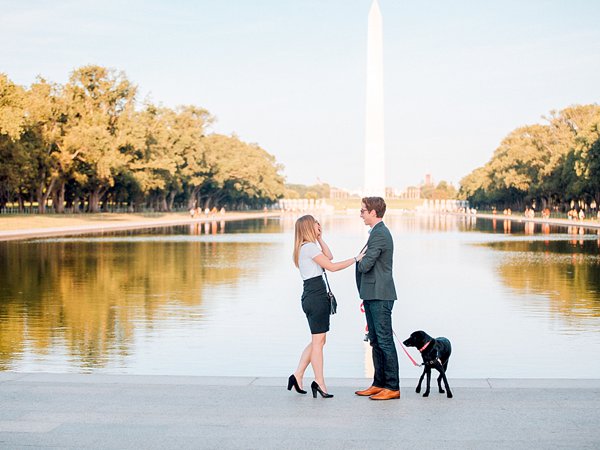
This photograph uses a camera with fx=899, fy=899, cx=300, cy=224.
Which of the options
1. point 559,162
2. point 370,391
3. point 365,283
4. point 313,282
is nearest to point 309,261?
point 313,282

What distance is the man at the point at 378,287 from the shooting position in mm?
8070

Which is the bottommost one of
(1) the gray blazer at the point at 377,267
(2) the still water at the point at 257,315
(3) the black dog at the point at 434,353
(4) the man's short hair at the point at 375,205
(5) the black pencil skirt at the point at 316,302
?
(2) the still water at the point at 257,315

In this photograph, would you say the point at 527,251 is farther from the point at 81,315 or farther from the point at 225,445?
the point at 225,445

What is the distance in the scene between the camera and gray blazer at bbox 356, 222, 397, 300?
808 cm

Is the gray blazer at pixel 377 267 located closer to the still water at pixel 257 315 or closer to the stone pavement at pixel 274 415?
Result: the stone pavement at pixel 274 415

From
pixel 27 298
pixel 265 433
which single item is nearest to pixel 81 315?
pixel 27 298

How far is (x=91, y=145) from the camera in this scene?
2800 inches

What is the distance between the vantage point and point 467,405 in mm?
7512

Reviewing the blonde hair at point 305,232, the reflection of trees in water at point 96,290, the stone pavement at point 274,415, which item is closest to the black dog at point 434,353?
the stone pavement at point 274,415

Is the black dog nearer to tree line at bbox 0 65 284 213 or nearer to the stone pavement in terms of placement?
the stone pavement

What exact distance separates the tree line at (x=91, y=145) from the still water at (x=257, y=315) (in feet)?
103

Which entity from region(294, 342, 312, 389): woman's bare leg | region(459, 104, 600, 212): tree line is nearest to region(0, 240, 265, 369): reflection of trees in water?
region(294, 342, 312, 389): woman's bare leg

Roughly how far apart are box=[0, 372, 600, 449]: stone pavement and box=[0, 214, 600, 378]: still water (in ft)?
6.55

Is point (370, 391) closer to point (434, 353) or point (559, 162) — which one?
point (434, 353)
